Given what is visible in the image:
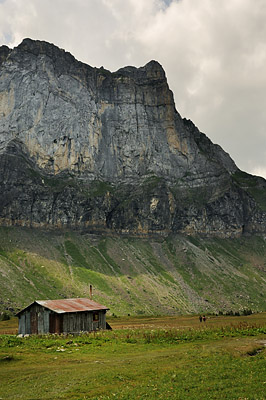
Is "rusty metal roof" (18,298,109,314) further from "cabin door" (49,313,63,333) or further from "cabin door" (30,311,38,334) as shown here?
"cabin door" (30,311,38,334)

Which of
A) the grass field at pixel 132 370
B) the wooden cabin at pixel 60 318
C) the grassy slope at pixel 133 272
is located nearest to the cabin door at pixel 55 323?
the wooden cabin at pixel 60 318

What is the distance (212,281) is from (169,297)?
2304 centimetres

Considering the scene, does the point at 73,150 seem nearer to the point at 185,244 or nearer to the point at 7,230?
the point at 7,230

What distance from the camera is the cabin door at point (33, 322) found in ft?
172

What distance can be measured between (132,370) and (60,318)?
28.6m

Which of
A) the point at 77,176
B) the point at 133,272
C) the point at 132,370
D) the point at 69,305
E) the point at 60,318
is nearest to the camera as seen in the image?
the point at 132,370

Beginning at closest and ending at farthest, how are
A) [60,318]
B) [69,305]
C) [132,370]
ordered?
[132,370] < [60,318] < [69,305]

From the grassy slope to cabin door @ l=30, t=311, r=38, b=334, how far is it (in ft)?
144

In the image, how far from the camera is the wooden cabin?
167ft

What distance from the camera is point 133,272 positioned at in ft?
442

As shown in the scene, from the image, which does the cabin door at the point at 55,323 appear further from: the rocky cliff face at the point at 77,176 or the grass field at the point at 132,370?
the rocky cliff face at the point at 77,176

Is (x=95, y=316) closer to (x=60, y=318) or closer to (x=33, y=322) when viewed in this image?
(x=60, y=318)

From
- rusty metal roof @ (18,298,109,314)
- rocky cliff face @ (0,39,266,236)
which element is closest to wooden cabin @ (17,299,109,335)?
rusty metal roof @ (18,298,109,314)

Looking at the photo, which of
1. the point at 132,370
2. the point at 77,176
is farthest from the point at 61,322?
the point at 77,176
